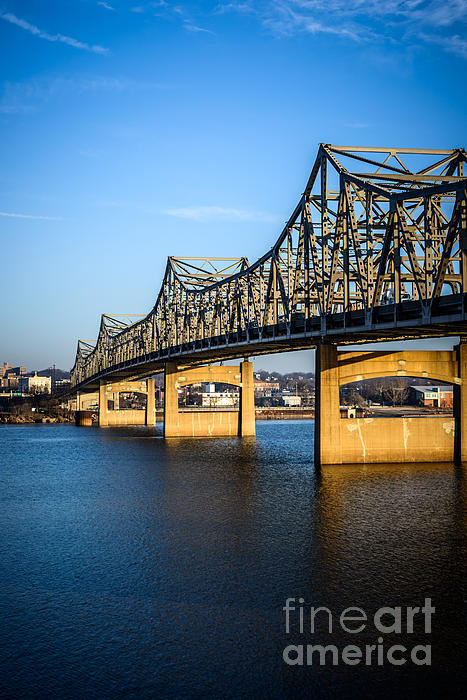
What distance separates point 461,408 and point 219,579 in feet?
99.1

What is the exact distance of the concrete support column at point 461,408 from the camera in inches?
1854

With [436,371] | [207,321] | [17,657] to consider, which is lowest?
[17,657]

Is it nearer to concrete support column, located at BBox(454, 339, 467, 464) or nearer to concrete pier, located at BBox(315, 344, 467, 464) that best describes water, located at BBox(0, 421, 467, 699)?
concrete pier, located at BBox(315, 344, 467, 464)

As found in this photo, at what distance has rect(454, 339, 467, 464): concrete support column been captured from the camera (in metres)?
47.1

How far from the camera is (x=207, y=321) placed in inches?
3140

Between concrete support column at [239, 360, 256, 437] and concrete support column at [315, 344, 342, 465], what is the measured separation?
29.5 metres

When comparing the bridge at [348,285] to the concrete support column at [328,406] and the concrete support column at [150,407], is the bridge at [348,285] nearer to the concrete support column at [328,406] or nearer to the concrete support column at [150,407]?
the concrete support column at [328,406]

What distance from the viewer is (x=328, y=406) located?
45625 mm

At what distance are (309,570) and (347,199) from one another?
26.2 meters

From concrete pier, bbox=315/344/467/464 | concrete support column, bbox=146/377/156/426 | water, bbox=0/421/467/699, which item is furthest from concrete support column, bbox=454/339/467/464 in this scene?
concrete support column, bbox=146/377/156/426

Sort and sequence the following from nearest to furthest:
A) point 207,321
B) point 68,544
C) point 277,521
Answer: point 68,544 < point 277,521 < point 207,321

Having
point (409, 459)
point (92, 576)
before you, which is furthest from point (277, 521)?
point (409, 459)

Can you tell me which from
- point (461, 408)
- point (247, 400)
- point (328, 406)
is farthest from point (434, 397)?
point (328, 406)

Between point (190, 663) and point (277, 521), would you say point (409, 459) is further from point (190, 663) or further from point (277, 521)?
point (190, 663)
